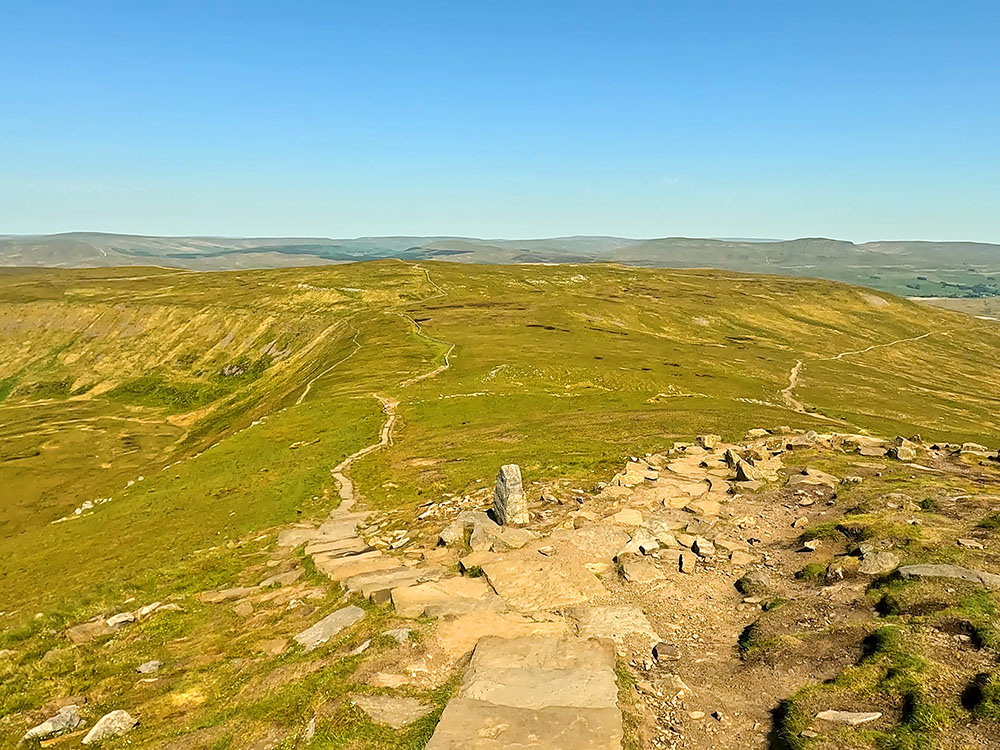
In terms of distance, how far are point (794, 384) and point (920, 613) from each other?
120421 millimetres

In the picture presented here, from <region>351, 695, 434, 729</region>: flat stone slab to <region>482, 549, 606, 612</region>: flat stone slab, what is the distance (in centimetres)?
725

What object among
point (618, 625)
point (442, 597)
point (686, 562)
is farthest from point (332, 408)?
point (618, 625)

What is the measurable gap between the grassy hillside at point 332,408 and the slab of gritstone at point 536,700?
936 inches

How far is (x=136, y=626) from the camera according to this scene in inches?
1120

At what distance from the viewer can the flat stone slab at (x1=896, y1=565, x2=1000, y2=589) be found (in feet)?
69.0

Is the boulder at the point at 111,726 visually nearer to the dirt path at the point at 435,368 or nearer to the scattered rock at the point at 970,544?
the scattered rock at the point at 970,544

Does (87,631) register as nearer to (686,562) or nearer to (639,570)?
(639,570)

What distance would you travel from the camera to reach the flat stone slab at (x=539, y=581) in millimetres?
24594

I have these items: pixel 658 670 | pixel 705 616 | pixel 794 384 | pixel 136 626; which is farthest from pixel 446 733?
pixel 794 384

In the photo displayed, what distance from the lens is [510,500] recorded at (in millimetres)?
34312

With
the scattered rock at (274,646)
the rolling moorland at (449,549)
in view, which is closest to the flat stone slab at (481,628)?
the rolling moorland at (449,549)

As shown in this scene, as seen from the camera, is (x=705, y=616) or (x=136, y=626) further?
(x=136, y=626)

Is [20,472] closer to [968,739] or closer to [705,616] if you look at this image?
[705,616]

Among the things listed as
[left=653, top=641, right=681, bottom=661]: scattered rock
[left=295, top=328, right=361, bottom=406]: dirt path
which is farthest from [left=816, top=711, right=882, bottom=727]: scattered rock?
[left=295, top=328, right=361, bottom=406]: dirt path
